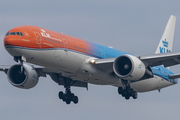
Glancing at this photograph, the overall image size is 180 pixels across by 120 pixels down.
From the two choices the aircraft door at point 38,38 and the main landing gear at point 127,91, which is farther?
the main landing gear at point 127,91

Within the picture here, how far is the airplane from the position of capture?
40031 mm

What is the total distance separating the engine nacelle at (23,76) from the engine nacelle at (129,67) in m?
9.52

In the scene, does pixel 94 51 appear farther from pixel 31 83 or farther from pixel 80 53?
pixel 31 83

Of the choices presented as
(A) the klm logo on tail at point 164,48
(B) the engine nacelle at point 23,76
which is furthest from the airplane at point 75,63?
(A) the klm logo on tail at point 164,48

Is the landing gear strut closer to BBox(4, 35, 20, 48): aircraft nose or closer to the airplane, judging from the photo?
the airplane

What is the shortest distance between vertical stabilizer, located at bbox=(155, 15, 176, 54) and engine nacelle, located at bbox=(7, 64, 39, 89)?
19880 millimetres

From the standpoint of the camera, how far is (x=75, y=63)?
42938 millimetres

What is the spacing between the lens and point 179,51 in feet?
142

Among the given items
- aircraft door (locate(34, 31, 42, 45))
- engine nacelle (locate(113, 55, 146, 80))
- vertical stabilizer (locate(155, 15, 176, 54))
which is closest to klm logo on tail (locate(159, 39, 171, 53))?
vertical stabilizer (locate(155, 15, 176, 54))

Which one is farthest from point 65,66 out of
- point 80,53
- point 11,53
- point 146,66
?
point 146,66

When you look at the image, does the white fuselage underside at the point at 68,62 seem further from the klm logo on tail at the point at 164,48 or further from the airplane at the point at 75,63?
the klm logo on tail at the point at 164,48

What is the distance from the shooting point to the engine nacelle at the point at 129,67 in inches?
1699

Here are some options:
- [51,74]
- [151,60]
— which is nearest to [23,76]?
[51,74]

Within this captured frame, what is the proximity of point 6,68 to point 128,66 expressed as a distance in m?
14.3
